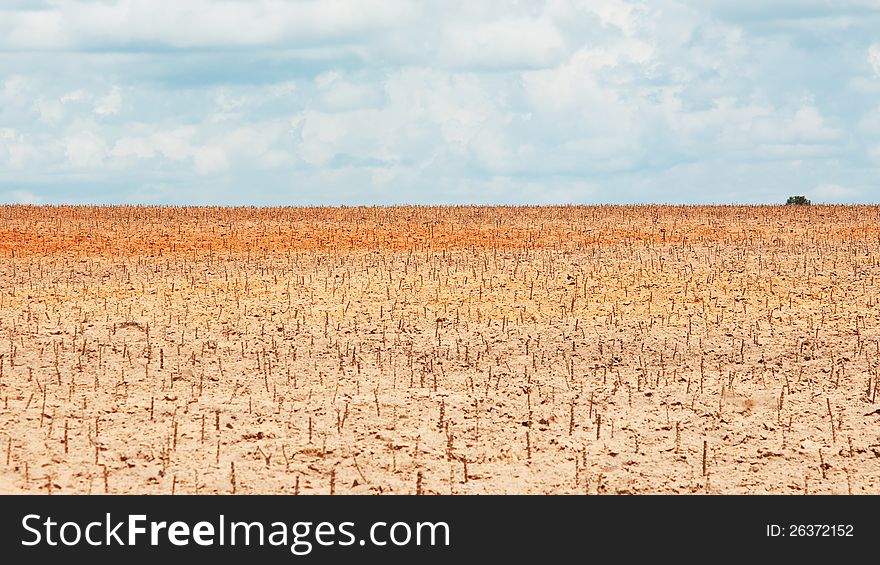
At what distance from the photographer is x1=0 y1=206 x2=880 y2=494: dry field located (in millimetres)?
14984

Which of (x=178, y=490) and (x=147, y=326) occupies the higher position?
(x=147, y=326)

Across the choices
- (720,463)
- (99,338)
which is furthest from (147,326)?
(720,463)

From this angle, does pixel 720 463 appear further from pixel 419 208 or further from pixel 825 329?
pixel 419 208

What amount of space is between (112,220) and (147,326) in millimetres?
20488

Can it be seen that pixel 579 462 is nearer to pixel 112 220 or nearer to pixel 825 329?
pixel 825 329

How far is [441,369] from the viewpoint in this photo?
19.4 metres

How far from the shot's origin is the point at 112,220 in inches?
1633

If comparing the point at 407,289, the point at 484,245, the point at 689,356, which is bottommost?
the point at 689,356

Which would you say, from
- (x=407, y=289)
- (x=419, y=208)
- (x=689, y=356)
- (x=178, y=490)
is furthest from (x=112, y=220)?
(x=178, y=490)

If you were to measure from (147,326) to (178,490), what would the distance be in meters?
8.61

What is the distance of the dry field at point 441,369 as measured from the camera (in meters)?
15.0

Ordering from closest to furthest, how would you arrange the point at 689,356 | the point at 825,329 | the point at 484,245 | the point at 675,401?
1. the point at 675,401
2. the point at 689,356
3. the point at 825,329
4. the point at 484,245
